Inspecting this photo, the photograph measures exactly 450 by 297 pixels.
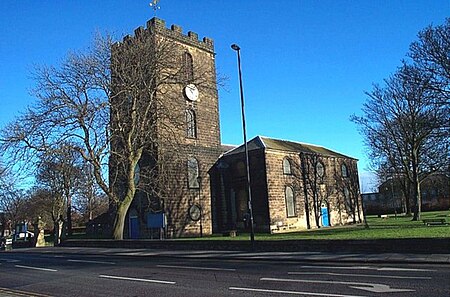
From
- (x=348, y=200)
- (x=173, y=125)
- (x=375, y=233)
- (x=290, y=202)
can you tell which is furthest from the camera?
(x=348, y=200)

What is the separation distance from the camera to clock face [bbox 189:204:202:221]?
37731 millimetres

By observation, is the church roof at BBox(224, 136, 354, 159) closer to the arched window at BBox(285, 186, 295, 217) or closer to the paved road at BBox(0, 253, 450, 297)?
the arched window at BBox(285, 186, 295, 217)

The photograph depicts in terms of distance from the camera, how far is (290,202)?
40562 millimetres

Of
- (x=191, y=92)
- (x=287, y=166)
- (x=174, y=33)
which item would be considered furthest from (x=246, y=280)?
(x=174, y=33)

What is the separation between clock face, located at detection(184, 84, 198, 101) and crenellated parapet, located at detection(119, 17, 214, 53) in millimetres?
4722

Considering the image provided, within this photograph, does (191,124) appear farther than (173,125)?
Yes

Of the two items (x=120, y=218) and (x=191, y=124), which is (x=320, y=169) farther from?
(x=120, y=218)

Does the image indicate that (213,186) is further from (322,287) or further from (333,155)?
(322,287)

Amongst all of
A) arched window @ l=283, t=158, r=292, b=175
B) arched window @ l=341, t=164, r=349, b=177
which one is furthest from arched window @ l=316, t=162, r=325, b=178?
arched window @ l=283, t=158, r=292, b=175

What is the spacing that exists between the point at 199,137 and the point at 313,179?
13276mm

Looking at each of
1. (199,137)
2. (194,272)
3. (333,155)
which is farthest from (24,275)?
(333,155)

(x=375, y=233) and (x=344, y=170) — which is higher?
(x=344, y=170)

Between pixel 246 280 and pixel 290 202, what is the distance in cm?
2921

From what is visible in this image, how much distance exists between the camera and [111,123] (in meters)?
29.4
